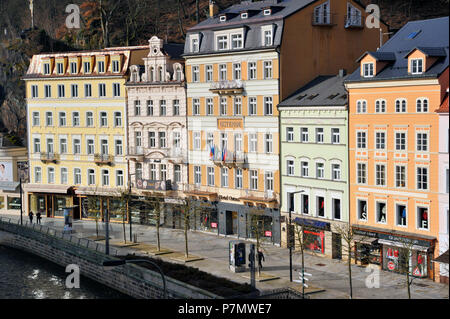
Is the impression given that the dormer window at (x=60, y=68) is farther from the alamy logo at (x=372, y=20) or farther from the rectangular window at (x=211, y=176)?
the alamy logo at (x=372, y=20)

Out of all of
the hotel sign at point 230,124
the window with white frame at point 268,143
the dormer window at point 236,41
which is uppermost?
the dormer window at point 236,41

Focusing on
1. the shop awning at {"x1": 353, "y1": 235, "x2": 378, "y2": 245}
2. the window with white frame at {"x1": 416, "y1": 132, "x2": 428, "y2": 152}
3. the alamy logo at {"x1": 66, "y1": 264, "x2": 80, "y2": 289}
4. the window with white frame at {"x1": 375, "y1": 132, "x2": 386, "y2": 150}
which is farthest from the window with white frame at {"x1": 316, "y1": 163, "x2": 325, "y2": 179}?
the alamy logo at {"x1": 66, "y1": 264, "x2": 80, "y2": 289}

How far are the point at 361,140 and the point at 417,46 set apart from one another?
831 centimetres

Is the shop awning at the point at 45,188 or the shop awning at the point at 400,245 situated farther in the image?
the shop awning at the point at 45,188

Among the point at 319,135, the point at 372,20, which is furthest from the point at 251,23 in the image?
the point at 319,135

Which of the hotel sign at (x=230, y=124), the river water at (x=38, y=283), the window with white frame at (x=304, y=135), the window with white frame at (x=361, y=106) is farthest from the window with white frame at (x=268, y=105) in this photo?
the river water at (x=38, y=283)

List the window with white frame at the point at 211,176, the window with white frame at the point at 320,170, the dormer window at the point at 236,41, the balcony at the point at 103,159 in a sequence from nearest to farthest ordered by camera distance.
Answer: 1. the window with white frame at the point at 320,170
2. the dormer window at the point at 236,41
3. the window with white frame at the point at 211,176
4. the balcony at the point at 103,159

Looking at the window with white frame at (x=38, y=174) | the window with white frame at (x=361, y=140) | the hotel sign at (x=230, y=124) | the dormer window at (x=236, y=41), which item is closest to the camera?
the window with white frame at (x=361, y=140)

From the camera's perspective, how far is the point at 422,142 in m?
53.6

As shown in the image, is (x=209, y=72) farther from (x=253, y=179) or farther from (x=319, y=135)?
(x=319, y=135)

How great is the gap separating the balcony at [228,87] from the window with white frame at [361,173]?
47.0 ft

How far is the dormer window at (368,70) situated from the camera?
2242 inches

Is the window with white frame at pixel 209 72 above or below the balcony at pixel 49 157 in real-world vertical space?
above
